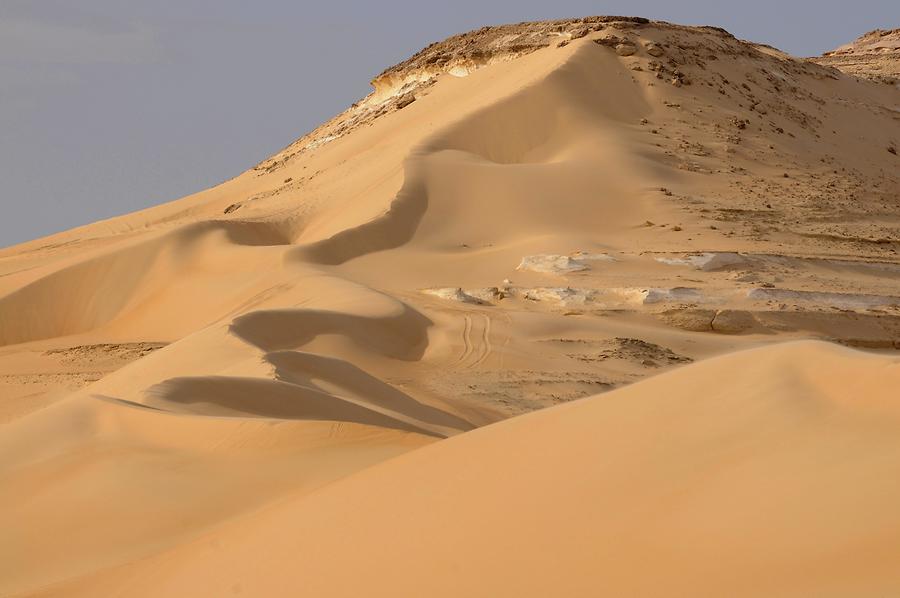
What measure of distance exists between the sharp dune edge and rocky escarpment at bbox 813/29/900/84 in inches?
16.0

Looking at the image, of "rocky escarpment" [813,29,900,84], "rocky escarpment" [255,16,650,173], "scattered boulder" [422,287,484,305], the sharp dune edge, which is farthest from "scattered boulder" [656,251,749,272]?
"rocky escarpment" [813,29,900,84]

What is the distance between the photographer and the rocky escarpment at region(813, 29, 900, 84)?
33.5 meters

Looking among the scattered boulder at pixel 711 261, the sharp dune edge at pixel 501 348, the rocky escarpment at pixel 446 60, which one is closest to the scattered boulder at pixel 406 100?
the rocky escarpment at pixel 446 60

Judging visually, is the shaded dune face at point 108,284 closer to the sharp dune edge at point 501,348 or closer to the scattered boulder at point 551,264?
the sharp dune edge at point 501,348

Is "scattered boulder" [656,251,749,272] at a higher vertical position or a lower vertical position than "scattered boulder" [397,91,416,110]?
lower

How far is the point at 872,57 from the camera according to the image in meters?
37.6

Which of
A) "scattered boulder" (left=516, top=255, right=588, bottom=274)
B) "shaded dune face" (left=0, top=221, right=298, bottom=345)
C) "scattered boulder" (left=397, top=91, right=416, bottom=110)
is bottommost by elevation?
"scattered boulder" (left=516, top=255, right=588, bottom=274)

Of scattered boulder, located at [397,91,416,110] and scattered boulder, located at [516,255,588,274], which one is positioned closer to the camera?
scattered boulder, located at [516,255,588,274]

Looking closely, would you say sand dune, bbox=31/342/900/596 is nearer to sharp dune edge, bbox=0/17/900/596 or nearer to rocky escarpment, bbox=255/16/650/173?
sharp dune edge, bbox=0/17/900/596

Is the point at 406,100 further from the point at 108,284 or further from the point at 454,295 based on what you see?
the point at 454,295

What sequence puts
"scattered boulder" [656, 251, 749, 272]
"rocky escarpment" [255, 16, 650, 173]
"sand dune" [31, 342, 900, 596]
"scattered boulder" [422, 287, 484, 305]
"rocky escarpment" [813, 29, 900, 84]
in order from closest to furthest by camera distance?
"sand dune" [31, 342, 900, 596], "scattered boulder" [422, 287, 484, 305], "scattered boulder" [656, 251, 749, 272], "rocky escarpment" [255, 16, 650, 173], "rocky escarpment" [813, 29, 900, 84]

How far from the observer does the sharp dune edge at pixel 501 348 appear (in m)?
3.97

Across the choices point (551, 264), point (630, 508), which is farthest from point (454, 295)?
point (630, 508)

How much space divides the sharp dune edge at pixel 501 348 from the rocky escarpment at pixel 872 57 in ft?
1.33
